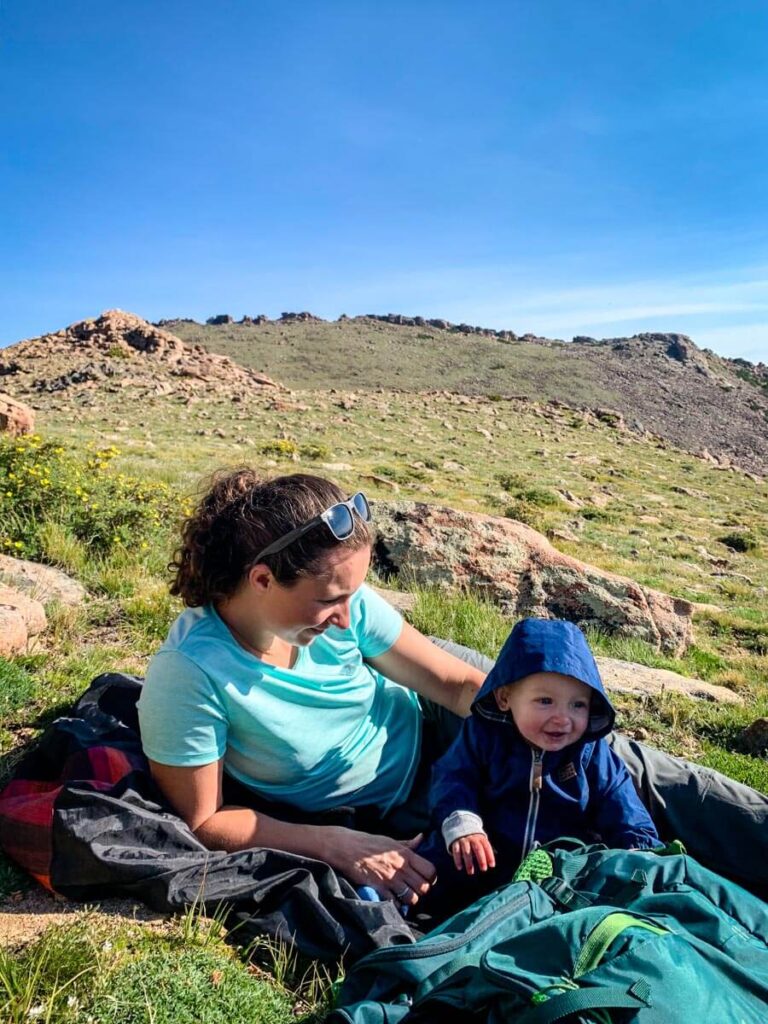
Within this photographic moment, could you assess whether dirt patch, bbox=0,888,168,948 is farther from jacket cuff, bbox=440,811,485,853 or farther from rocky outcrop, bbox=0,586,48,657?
rocky outcrop, bbox=0,586,48,657

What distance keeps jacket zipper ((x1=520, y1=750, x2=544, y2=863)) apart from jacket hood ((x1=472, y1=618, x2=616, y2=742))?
0.19 meters

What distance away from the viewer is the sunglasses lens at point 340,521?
2.49m

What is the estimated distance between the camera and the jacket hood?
278cm

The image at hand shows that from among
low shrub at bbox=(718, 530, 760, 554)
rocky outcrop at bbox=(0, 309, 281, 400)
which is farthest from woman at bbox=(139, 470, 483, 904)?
rocky outcrop at bbox=(0, 309, 281, 400)

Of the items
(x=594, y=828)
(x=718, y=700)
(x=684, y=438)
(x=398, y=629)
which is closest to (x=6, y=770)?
(x=398, y=629)

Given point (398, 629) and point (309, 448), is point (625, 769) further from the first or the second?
point (309, 448)

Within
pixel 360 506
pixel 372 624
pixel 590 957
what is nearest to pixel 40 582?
pixel 372 624

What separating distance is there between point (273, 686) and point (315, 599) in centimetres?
35

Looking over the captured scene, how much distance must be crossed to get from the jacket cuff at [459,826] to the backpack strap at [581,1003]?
0.95 meters

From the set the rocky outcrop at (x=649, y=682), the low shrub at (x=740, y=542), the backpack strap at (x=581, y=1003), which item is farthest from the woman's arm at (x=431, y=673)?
the low shrub at (x=740, y=542)

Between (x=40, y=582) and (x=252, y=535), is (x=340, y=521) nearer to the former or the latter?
(x=252, y=535)

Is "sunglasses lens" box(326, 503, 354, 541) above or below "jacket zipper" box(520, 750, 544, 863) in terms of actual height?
above

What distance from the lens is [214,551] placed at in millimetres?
2645

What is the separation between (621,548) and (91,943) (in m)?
12.8
